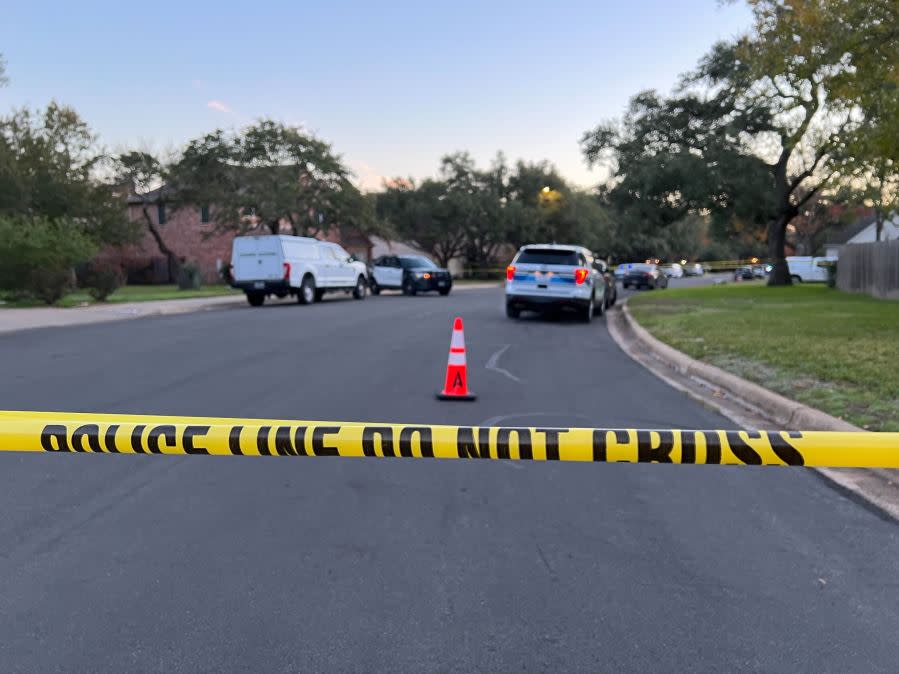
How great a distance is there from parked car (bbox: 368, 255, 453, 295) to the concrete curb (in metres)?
20.6

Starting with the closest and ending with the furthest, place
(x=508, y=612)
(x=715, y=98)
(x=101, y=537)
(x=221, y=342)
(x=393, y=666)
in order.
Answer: (x=393, y=666), (x=508, y=612), (x=101, y=537), (x=221, y=342), (x=715, y=98)

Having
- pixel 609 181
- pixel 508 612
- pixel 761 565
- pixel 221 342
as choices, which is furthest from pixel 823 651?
pixel 609 181

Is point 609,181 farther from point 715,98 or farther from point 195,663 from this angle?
point 195,663

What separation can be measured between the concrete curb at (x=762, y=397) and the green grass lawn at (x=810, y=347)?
0.49ft

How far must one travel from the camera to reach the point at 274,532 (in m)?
4.12

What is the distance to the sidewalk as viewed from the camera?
17047mm

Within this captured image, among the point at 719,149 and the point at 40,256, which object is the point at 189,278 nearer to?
the point at 40,256

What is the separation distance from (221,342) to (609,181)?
21.4 meters

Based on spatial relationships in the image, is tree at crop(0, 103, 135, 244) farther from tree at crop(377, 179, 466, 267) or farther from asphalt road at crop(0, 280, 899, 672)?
asphalt road at crop(0, 280, 899, 672)

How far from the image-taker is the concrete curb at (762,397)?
6498 mm

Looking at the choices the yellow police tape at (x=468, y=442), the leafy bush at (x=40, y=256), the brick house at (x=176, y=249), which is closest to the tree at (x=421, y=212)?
the brick house at (x=176, y=249)

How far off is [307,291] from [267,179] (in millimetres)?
16230

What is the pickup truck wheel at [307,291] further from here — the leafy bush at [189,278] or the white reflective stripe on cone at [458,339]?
the white reflective stripe on cone at [458,339]

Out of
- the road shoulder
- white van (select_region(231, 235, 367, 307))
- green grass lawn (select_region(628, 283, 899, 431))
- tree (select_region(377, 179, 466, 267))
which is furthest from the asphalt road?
tree (select_region(377, 179, 466, 267))
